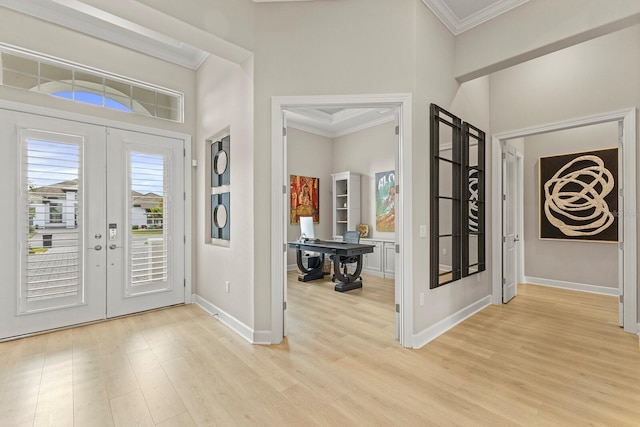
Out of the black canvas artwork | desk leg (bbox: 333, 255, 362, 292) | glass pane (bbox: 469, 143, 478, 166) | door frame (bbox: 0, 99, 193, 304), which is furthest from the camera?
desk leg (bbox: 333, 255, 362, 292)

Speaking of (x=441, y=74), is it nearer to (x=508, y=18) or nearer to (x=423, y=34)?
(x=423, y=34)

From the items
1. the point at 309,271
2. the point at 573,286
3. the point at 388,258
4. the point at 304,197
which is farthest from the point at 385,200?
the point at 573,286

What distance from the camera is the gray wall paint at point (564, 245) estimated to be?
4.73 meters

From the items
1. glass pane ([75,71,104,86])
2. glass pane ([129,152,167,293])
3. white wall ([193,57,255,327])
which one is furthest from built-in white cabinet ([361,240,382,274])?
glass pane ([75,71,104,86])

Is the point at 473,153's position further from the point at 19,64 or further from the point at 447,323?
the point at 19,64

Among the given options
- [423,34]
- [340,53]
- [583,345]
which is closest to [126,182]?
[340,53]

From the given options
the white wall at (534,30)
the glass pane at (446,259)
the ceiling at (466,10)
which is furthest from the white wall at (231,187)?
the white wall at (534,30)

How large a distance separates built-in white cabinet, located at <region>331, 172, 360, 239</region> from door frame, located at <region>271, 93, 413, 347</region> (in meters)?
3.91

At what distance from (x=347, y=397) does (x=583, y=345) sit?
2.62 meters

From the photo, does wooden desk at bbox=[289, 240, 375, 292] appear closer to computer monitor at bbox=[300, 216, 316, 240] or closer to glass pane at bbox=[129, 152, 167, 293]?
computer monitor at bbox=[300, 216, 316, 240]

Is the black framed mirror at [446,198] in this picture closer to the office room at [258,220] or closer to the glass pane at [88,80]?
the office room at [258,220]

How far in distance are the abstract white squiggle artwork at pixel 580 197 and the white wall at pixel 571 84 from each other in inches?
73.3

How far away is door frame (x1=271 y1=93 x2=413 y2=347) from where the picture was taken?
2838 millimetres

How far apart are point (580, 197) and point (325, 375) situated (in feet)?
17.6
